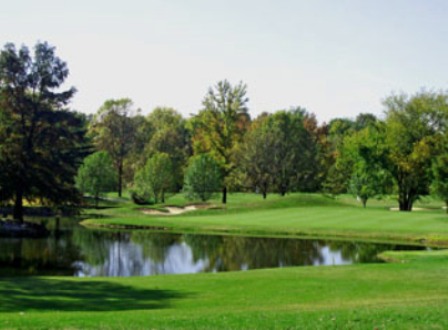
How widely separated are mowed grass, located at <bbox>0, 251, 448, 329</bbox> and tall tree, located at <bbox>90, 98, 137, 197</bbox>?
82984 millimetres

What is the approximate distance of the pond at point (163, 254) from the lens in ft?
107

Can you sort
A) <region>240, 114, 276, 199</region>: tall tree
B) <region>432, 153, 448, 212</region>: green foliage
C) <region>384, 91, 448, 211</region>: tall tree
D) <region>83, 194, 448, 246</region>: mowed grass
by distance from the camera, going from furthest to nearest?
<region>240, 114, 276, 199</region>: tall tree < <region>384, 91, 448, 211</region>: tall tree < <region>432, 153, 448, 212</region>: green foliage < <region>83, 194, 448, 246</region>: mowed grass

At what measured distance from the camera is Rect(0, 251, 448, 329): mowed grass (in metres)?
13.7

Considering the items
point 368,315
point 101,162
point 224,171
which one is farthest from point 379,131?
point 368,315

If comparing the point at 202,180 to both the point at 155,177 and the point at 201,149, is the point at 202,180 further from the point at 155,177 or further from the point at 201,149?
the point at 201,149

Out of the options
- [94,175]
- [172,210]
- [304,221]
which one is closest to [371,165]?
[304,221]

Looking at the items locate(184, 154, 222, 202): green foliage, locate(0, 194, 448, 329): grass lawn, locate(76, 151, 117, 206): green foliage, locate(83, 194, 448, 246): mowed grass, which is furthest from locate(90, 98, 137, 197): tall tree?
locate(0, 194, 448, 329): grass lawn

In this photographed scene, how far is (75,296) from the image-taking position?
19922 mm

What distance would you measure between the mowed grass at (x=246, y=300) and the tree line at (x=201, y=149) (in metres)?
29.5

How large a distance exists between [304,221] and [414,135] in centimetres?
2172

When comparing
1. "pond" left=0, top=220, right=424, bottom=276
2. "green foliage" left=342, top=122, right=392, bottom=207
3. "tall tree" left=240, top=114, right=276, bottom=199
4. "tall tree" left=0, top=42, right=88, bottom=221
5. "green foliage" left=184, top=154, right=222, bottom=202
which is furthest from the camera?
"tall tree" left=240, top=114, right=276, bottom=199

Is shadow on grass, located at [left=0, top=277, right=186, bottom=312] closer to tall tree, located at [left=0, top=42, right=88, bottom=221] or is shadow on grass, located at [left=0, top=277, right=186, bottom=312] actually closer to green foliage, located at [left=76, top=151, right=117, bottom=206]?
tall tree, located at [left=0, top=42, right=88, bottom=221]

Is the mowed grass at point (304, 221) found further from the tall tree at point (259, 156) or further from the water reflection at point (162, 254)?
the tall tree at point (259, 156)

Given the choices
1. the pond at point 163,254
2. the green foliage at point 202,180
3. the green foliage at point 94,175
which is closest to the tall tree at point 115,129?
the green foliage at point 94,175
